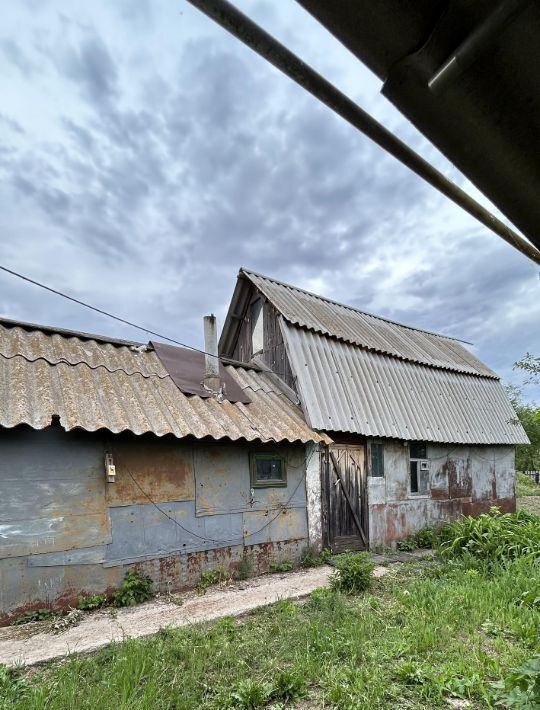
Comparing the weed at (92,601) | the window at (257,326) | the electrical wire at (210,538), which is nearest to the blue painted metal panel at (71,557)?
the weed at (92,601)

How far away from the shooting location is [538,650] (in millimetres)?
4062

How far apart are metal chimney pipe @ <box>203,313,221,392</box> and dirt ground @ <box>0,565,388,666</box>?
3.67m

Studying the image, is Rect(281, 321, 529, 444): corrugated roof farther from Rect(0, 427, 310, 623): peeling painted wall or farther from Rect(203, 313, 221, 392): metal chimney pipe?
Rect(0, 427, 310, 623): peeling painted wall

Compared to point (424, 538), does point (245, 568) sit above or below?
above

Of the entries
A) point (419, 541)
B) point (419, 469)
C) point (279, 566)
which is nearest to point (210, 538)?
point (279, 566)

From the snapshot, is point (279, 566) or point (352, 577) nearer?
point (352, 577)

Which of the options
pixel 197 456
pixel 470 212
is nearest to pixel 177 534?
pixel 197 456

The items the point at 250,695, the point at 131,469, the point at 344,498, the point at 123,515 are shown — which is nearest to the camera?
the point at 250,695

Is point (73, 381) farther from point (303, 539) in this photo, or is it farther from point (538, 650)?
point (538, 650)

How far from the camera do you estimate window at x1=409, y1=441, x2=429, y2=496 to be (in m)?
10.6

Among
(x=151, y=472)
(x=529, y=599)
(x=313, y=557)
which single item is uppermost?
(x=151, y=472)

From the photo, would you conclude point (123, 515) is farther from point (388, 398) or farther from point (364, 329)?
point (364, 329)

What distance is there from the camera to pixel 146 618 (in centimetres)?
527

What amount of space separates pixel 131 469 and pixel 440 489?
8.53 metres
